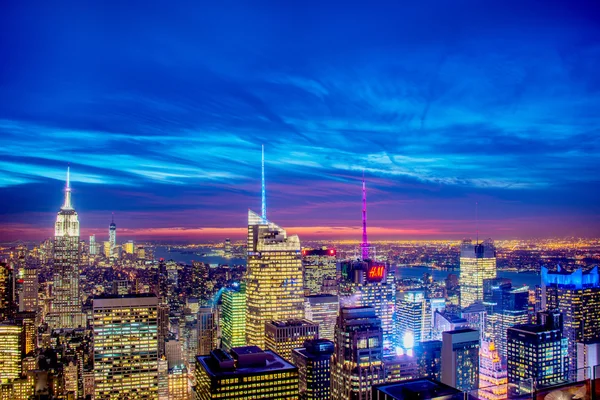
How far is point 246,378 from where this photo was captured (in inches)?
380

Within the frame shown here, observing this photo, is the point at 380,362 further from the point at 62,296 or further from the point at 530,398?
the point at 62,296

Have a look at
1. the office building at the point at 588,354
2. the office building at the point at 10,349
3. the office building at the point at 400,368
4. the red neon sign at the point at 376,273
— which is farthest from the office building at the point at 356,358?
the office building at the point at 10,349

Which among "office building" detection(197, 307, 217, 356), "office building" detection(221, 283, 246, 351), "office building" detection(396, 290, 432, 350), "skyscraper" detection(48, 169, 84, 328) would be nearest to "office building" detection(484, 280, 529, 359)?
"office building" detection(396, 290, 432, 350)

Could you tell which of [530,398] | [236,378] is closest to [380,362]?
[236,378]

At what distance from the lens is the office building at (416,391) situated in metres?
5.94

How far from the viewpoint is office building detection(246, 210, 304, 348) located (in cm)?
1888

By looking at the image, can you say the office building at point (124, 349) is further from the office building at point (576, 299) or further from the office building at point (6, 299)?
the office building at point (576, 299)

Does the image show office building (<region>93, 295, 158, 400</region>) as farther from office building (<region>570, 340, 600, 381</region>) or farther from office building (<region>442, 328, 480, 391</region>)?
office building (<region>570, 340, 600, 381</region>)

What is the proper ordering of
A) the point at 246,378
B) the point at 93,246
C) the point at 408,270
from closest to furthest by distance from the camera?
the point at 246,378 → the point at 93,246 → the point at 408,270

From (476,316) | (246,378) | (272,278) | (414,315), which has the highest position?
(272,278)

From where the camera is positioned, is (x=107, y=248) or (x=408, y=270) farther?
(x=408, y=270)

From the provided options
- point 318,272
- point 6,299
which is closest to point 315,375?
point 318,272

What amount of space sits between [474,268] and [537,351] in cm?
479

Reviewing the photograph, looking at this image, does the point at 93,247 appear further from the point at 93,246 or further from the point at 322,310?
the point at 322,310
